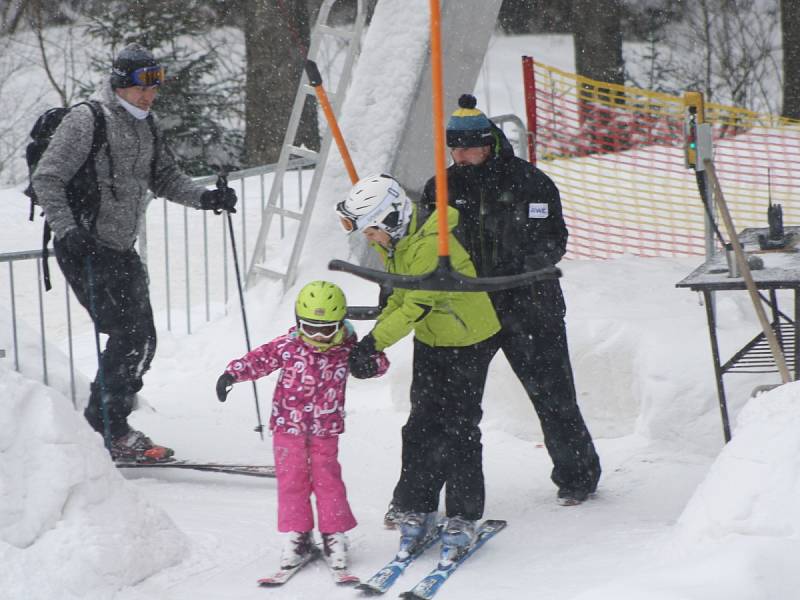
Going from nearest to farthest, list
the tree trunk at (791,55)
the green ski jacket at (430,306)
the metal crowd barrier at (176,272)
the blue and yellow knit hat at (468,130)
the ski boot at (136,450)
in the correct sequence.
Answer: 1. the green ski jacket at (430,306)
2. the blue and yellow knit hat at (468,130)
3. the ski boot at (136,450)
4. the metal crowd barrier at (176,272)
5. the tree trunk at (791,55)

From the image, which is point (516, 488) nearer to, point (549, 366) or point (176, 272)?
point (549, 366)

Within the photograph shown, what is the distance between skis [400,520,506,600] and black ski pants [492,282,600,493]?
481 millimetres

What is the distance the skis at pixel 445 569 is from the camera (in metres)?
4.27

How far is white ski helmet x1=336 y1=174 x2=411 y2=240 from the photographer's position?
4.47m

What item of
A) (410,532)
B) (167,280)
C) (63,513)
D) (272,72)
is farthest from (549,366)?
(272,72)

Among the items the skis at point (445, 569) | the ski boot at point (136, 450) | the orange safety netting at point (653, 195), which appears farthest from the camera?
the orange safety netting at point (653, 195)

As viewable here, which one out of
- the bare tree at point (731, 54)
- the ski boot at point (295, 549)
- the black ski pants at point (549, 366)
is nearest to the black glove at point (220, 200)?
the black ski pants at point (549, 366)

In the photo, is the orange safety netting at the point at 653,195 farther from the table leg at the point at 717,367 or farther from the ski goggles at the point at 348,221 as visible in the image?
the ski goggles at the point at 348,221

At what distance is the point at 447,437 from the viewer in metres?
4.77

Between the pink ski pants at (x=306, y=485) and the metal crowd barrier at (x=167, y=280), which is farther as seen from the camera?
the metal crowd barrier at (x=167, y=280)

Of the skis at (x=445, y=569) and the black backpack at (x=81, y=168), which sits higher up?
the black backpack at (x=81, y=168)

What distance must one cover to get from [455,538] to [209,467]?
1.75 metres

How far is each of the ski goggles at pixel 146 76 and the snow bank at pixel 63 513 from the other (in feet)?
5.80

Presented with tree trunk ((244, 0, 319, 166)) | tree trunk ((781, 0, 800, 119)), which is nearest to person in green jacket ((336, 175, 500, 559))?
tree trunk ((244, 0, 319, 166))
